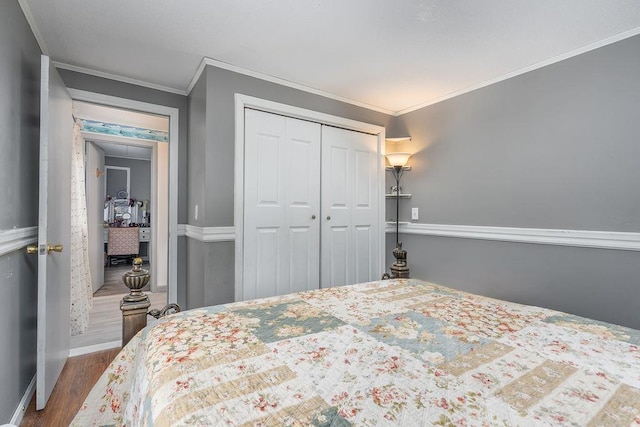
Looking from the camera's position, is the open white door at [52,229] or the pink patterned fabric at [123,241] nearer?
the open white door at [52,229]

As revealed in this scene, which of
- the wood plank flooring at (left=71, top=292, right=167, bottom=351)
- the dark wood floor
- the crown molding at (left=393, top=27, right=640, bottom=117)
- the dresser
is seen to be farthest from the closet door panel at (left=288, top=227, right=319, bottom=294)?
the dresser

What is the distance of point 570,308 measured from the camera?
2.19m

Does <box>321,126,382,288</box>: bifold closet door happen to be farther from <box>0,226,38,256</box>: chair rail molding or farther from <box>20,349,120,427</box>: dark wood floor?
<box>0,226,38,256</box>: chair rail molding

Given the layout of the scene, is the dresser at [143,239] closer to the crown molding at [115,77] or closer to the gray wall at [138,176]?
the gray wall at [138,176]

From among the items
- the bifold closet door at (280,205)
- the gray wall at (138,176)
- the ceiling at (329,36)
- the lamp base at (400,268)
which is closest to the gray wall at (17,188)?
the ceiling at (329,36)

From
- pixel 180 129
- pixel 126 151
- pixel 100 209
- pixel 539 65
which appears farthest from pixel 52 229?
pixel 126 151

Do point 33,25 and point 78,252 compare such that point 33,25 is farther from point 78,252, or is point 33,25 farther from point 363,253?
point 363,253

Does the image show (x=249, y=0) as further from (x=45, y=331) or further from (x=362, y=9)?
(x=45, y=331)

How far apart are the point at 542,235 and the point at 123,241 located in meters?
7.29

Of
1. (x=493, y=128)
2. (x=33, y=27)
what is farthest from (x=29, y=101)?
(x=493, y=128)

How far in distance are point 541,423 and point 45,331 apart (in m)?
2.34

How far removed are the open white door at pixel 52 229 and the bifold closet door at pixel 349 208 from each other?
202cm

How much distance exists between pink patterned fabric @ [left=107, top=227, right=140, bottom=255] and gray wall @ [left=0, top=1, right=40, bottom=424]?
5.13m

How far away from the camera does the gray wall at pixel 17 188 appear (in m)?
1.50
